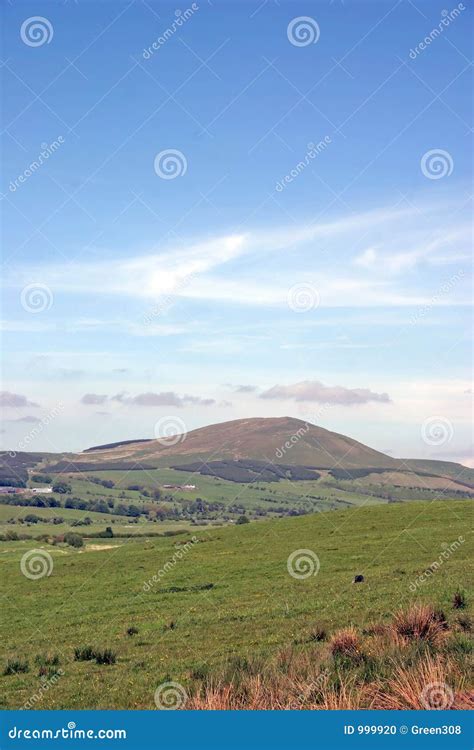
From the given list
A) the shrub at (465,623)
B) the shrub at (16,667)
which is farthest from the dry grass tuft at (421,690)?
the shrub at (16,667)

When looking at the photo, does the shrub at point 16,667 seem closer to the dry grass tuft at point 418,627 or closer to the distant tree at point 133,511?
the dry grass tuft at point 418,627

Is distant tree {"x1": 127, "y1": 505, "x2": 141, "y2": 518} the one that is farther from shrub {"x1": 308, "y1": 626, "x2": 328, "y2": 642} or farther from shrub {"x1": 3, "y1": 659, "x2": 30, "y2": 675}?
shrub {"x1": 308, "y1": 626, "x2": 328, "y2": 642}

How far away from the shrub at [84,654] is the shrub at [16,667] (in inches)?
60.5

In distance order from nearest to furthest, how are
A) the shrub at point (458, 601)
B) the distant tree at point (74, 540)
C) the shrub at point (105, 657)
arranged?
the shrub at point (458, 601) < the shrub at point (105, 657) < the distant tree at point (74, 540)

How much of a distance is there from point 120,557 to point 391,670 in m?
54.1

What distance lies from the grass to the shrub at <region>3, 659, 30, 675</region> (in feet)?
2.42

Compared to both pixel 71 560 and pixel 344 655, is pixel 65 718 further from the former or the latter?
pixel 71 560

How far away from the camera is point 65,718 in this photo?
37.4 feet

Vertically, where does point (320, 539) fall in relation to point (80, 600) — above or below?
above

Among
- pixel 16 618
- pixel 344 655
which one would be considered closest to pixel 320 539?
pixel 16 618

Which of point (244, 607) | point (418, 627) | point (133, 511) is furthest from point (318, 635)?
point (133, 511)

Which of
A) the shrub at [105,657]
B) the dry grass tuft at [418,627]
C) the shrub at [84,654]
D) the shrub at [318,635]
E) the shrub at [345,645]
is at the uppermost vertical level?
the dry grass tuft at [418,627]

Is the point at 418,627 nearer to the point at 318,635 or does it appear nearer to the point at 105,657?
the point at 318,635

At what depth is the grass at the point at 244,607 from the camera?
575 inches
